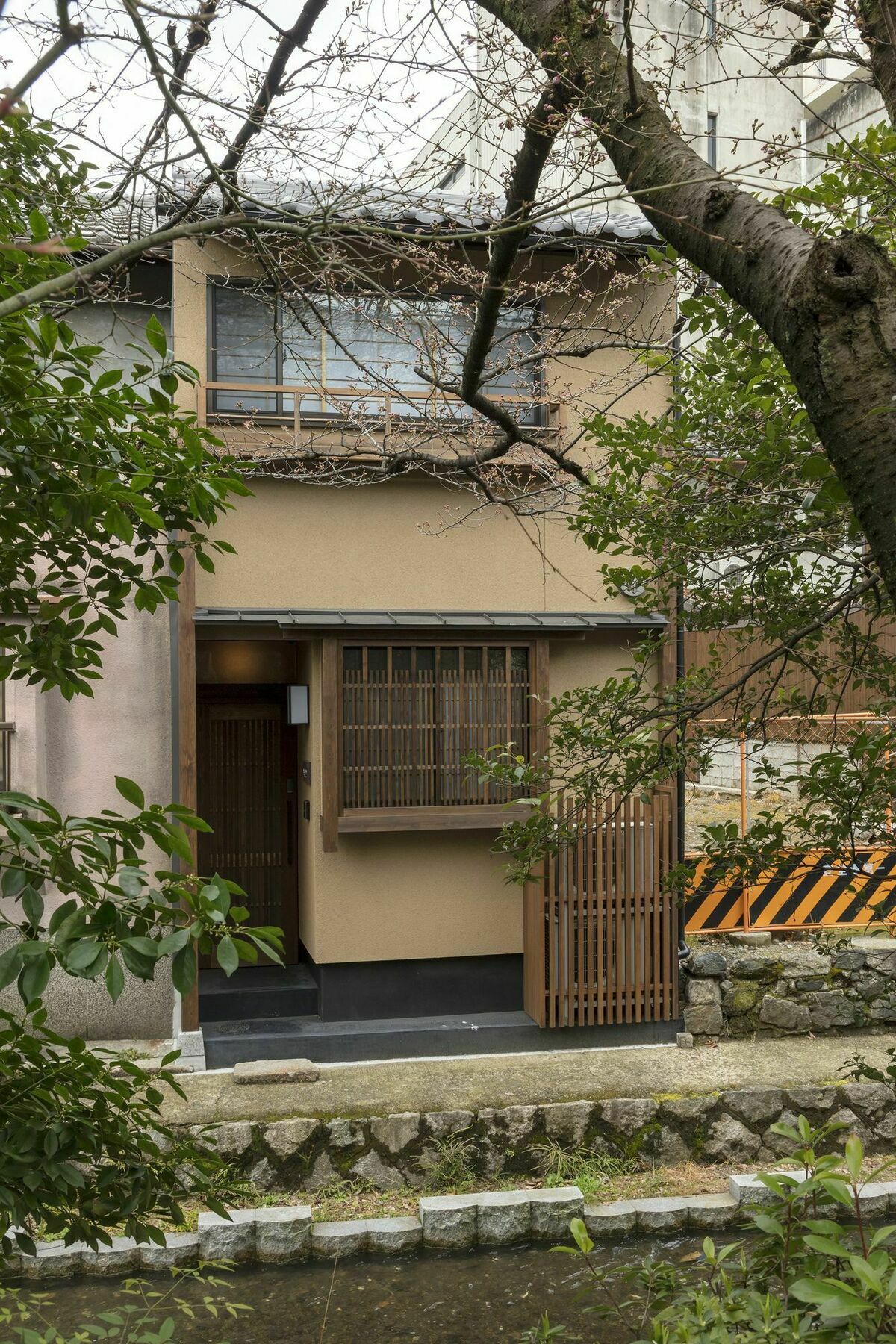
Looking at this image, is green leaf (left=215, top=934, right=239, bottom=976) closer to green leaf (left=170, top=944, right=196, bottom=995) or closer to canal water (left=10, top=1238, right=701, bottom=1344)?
green leaf (left=170, top=944, right=196, bottom=995)

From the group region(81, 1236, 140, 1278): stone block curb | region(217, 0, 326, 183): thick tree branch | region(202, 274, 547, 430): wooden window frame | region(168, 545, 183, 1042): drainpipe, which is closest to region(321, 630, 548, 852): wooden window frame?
region(168, 545, 183, 1042): drainpipe

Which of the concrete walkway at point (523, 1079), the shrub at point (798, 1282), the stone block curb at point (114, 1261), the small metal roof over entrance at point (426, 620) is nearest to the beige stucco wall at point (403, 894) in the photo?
the small metal roof over entrance at point (426, 620)

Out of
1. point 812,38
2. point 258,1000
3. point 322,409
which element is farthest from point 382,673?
point 812,38

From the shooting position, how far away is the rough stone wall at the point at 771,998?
357 inches

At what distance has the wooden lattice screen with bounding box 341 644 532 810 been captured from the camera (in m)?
8.82

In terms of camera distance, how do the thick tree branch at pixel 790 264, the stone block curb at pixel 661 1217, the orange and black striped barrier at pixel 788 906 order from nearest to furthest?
the thick tree branch at pixel 790 264 < the stone block curb at pixel 661 1217 < the orange and black striped barrier at pixel 788 906

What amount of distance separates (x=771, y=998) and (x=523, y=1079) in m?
2.43

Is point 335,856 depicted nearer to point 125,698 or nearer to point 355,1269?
point 125,698

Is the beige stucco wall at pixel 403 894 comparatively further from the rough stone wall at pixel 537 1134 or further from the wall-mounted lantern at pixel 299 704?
the rough stone wall at pixel 537 1134

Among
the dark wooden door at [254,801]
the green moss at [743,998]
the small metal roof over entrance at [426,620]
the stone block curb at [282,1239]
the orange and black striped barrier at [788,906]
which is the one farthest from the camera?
the dark wooden door at [254,801]

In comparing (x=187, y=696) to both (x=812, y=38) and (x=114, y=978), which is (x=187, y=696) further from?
(x=114, y=978)

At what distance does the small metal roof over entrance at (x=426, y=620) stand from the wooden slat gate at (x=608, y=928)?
1477 millimetres

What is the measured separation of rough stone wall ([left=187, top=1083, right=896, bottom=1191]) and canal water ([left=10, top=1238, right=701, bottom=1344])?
736mm

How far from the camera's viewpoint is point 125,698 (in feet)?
29.9
